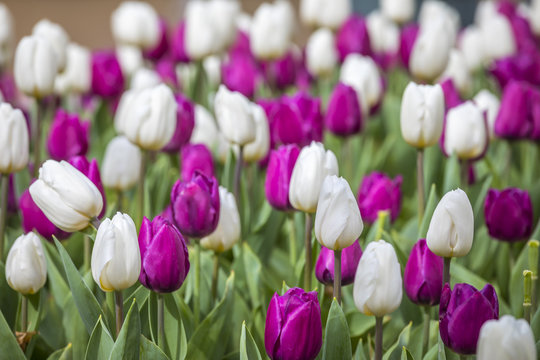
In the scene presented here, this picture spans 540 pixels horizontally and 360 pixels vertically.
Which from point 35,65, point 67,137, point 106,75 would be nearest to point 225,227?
point 67,137

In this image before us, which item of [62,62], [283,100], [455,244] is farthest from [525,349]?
[62,62]

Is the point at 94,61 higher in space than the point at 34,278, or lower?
higher

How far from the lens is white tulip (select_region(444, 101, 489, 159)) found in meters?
1.30

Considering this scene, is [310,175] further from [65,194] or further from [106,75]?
[106,75]

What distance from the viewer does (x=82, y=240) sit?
4.12 ft

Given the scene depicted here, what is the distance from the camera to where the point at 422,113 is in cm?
118

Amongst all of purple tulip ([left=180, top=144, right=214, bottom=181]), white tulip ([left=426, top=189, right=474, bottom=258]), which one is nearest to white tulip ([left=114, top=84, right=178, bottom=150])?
purple tulip ([left=180, top=144, right=214, bottom=181])

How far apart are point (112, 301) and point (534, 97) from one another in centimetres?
91

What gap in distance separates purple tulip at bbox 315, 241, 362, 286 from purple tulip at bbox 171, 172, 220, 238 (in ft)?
0.46

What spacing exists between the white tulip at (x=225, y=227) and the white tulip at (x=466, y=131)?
0.42m

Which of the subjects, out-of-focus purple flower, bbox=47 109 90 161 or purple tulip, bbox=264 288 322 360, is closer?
purple tulip, bbox=264 288 322 360

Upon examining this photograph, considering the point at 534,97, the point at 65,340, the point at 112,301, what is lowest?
the point at 65,340

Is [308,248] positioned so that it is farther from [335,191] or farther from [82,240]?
[82,240]

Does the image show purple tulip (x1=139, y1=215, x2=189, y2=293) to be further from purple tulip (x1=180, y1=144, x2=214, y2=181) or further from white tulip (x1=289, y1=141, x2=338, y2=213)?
purple tulip (x1=180, y1=144, x2=214, y2=181)
